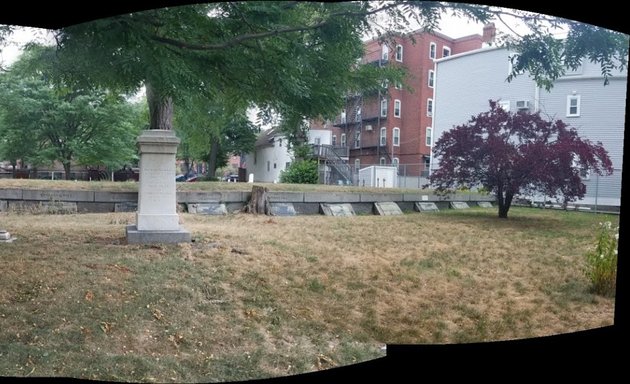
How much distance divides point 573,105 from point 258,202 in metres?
2.61

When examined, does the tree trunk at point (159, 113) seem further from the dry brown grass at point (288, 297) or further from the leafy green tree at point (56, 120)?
the dry brown grass at point (288, 297)

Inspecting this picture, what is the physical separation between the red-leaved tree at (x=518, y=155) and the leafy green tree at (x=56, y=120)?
8.18ft

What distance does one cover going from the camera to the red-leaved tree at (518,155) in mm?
2781

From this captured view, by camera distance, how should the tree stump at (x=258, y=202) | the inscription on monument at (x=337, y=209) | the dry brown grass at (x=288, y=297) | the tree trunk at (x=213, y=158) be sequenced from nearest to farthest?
the dry brown grass at (x=288, y=297) → the tree trunk at (x=213, y=158) → the inscription on monument at (x=337, y=209) → the tree stump at (x=258, y=202)

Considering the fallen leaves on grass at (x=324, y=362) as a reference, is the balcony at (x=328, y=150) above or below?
above

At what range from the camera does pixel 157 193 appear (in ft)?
12.5

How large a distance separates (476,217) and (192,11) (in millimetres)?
2338

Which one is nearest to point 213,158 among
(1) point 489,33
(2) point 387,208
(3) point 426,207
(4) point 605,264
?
(2) point 387,208

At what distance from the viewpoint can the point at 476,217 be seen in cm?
321

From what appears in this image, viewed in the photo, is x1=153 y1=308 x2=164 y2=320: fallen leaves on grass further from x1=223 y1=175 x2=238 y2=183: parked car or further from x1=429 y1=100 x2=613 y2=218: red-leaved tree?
x1=429 y1=100 x2=613 y2=218: red-leaved tree

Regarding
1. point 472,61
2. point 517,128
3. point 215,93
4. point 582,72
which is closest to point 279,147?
point 215,93

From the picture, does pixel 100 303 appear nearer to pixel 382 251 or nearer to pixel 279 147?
pixel 279 147

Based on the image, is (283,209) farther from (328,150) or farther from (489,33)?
(489,33)

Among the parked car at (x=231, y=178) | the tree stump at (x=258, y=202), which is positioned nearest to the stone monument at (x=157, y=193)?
the parked car at (x=231, y=178)
